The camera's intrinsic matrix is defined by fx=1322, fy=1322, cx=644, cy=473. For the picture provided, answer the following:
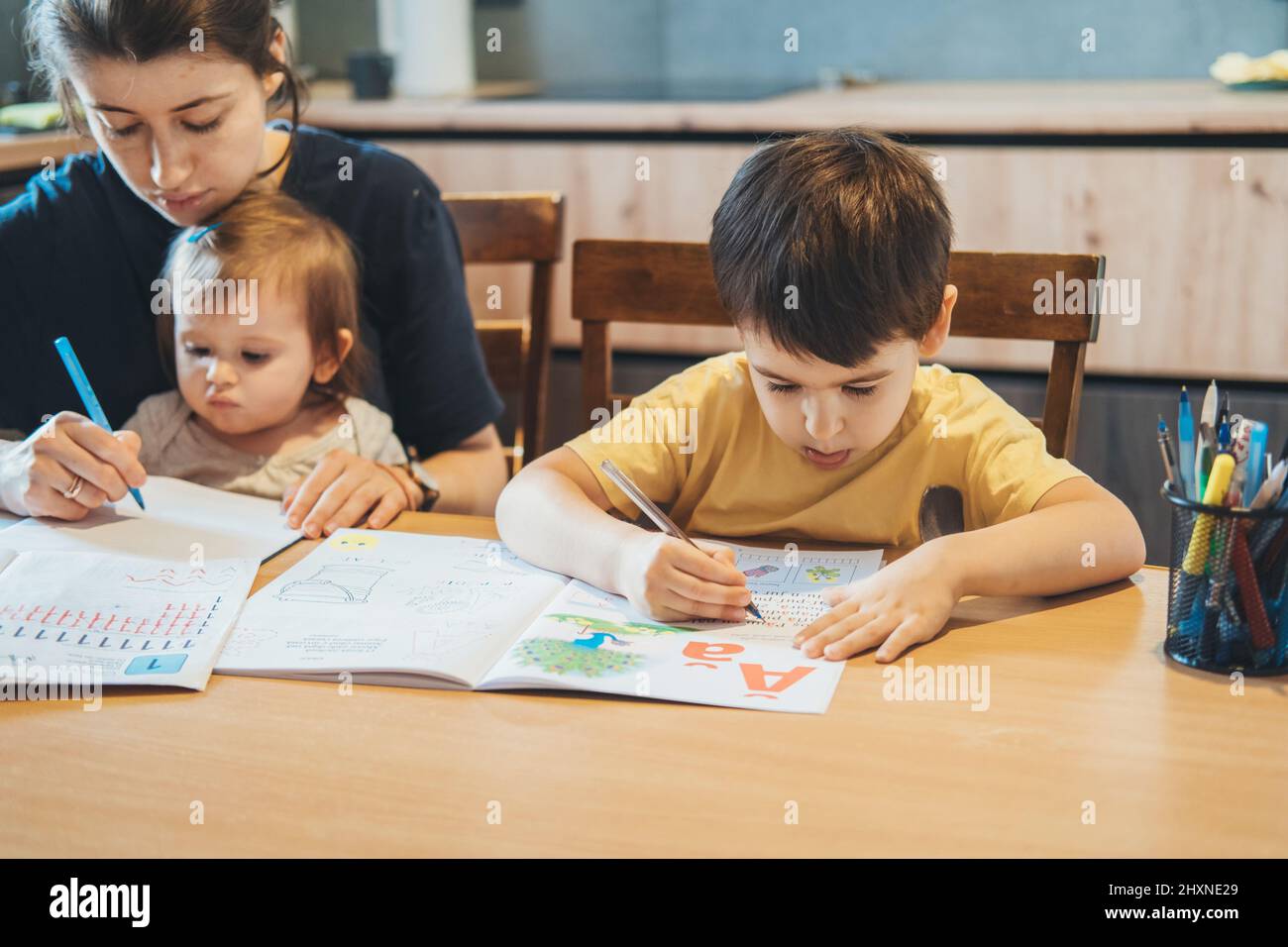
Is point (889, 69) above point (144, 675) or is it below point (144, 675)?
above

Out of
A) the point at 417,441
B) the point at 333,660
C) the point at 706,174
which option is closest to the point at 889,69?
the point at 706,174

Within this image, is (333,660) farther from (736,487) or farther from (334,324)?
(334,324)

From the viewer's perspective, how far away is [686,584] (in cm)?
95

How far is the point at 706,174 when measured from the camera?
2.41 meters

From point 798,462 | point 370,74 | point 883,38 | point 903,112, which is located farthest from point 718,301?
point 883,38

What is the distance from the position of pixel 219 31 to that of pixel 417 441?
0.53 metres

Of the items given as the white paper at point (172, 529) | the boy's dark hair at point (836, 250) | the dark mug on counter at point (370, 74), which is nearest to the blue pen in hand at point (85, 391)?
the white paper at point (172, 529)

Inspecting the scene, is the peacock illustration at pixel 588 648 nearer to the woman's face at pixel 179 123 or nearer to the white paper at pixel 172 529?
the white paper at pixel 172 529

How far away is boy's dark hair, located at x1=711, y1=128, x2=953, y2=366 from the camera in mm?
1045

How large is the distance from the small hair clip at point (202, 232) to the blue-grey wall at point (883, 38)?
181 cm

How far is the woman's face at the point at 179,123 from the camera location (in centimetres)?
127

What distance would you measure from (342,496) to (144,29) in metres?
0.48

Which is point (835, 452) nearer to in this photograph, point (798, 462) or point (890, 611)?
point (798, 462)

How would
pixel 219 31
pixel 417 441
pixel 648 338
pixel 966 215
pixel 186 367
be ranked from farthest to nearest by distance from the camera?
pixel 648 338 < pixel 966 215 < pixel 417 441 < pixel 186 367 < pixel 219 31
